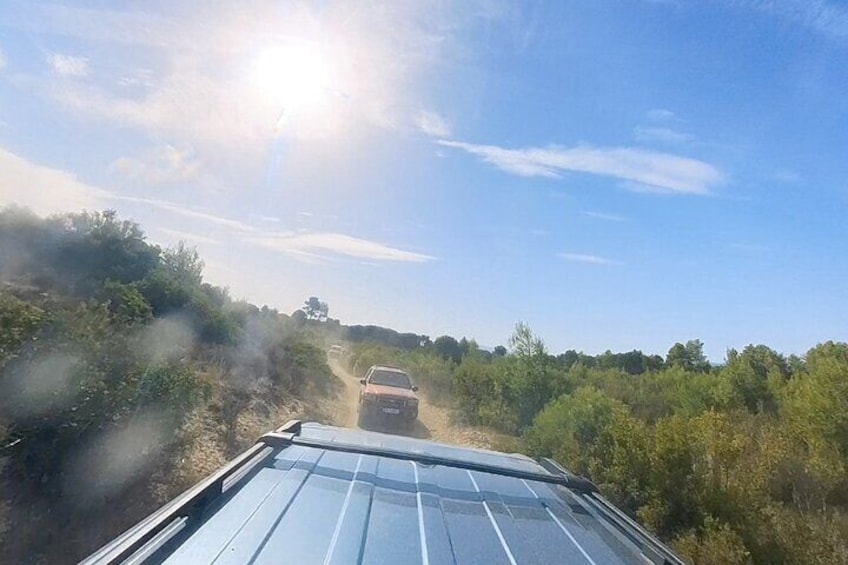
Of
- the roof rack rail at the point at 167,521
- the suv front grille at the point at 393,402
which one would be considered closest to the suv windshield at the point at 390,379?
the suv front grille at the point at 393,402

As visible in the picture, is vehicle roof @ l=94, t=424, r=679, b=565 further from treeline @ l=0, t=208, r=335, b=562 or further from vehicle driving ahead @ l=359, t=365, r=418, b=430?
vehicle driving ahead @ l=359, t=365, r=418, b=430

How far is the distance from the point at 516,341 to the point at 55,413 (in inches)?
583

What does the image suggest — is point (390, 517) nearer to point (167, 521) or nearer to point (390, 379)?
point (167, 521)

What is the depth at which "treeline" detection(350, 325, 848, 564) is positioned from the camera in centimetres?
710

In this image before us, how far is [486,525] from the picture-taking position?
7.41ft

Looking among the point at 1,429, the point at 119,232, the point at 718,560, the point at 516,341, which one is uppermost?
the point at 119,232

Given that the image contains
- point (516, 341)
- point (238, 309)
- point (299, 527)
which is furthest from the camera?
point (238, 309)

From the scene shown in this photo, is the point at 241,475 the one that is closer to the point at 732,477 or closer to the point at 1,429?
the point at 1,429

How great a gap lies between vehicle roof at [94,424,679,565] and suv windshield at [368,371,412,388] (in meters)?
14.4

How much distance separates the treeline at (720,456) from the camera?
7.10m

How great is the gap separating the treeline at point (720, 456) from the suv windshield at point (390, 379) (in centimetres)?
327

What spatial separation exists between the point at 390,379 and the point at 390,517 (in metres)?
15.9

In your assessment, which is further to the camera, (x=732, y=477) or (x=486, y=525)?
(x=732, y=477)

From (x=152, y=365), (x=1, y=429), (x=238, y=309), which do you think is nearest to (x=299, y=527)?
(x=1, y=429)
